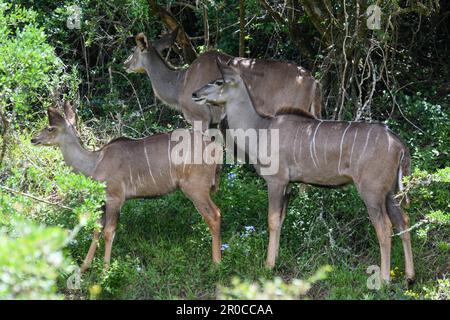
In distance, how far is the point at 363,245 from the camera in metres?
6.79

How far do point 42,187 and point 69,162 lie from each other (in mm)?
793

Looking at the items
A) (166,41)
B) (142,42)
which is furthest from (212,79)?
(142,42)

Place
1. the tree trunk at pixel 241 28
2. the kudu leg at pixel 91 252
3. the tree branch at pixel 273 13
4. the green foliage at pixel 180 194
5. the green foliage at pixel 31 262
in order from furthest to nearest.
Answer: the tree trunk at pixel 241 28 → the tree branch at pixel 273 13 → the kudu leg at pixel 91 252 → the green foliage at pixel 180 194 → the green foliage at pixel 31 262

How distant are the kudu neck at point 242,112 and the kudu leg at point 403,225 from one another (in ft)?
4.01

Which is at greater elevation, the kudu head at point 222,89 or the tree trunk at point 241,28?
the tree trunk at point 241,28

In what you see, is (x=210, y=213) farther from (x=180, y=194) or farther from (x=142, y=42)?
(x=142, y=42)

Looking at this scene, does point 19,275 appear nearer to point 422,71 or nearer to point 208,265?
point 208,265

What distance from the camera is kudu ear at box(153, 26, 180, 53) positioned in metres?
8.28

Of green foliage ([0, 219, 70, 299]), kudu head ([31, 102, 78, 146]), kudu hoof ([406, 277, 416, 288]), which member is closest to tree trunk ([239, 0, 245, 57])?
kudu head ([31, 102, 78, 146])

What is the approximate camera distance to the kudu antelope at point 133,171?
21.6ft

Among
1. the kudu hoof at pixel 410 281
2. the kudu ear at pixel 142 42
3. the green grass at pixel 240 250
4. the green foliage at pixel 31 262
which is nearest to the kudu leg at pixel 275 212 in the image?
the green grass at pixel 240 250

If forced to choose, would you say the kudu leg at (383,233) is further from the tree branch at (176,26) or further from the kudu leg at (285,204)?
the tree branch at (176,26)

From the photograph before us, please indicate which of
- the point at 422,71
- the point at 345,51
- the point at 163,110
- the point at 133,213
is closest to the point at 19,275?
the point at 133,213

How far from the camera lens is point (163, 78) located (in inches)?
325
